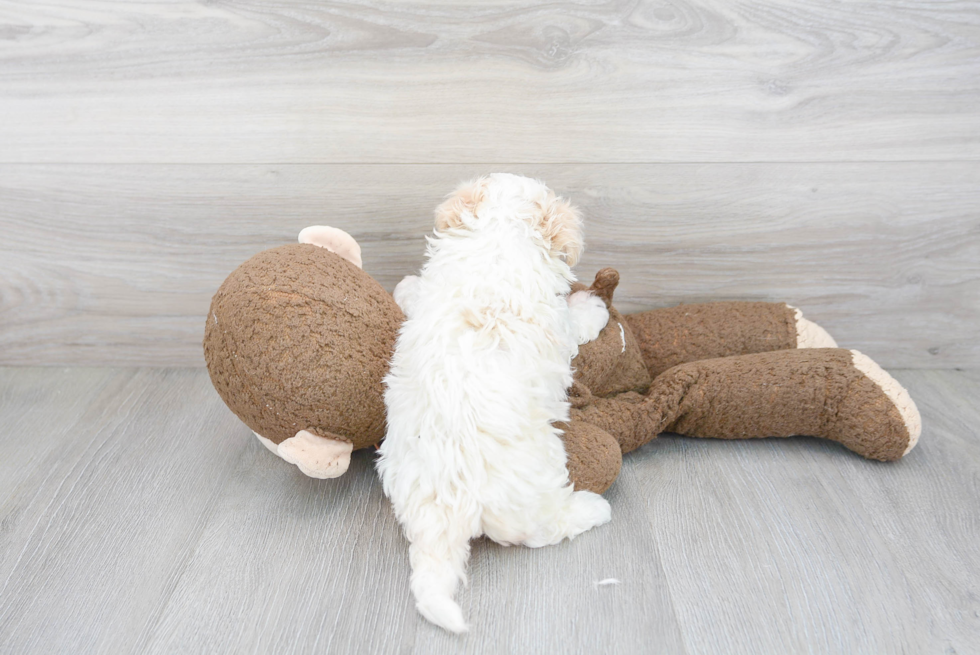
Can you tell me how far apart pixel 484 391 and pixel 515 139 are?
0.46m

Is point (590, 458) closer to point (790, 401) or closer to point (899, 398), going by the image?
point (790, 401)

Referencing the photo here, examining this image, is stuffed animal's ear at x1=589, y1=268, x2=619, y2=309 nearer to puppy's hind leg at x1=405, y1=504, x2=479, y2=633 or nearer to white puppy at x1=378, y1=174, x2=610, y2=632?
white puppy at x1=378, y1=174, x2=610, y2=632

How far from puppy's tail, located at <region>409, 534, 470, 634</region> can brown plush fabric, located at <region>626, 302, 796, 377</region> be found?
47 cm

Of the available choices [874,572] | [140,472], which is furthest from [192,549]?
[874,572]

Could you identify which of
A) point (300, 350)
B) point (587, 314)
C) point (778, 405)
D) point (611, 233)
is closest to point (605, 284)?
point (587, 314)

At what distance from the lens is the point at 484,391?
704 millimetres

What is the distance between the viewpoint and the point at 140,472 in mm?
913

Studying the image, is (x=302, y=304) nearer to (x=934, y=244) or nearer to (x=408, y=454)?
(x=408, y=454)

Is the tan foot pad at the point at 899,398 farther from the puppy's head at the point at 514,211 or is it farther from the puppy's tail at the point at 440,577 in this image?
the puppy's tail at the point at 440,577

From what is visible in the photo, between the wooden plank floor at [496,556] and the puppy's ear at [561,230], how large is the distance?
0.32 metres

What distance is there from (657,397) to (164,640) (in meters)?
0.66

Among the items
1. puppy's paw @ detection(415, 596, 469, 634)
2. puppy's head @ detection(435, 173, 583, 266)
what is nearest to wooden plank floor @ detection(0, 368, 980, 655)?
puppy's paw @ detection(415, 596, 469, 634)

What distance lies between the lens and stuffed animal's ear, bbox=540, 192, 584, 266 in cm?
81

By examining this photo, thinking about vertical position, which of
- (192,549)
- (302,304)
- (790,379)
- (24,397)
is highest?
(302,304)
